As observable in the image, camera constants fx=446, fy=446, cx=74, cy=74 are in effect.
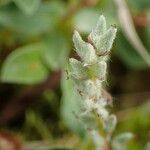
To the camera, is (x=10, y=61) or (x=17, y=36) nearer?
(x=10, y=61)

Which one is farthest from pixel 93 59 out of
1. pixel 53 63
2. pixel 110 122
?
pixel 53 63

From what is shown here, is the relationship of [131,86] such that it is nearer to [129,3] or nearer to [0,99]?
[129,3]

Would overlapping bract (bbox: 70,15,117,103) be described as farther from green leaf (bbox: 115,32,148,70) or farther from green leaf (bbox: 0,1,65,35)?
green leaf (bbox: 115,32,148,70)

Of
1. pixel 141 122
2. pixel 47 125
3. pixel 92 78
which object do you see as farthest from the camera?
pixel 47 125

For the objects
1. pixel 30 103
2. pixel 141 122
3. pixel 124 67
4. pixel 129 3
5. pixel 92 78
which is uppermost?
pixel 129 3

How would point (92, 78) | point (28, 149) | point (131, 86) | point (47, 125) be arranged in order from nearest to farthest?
1. point (92, 78)
2. point (28, 149)
3. point (47, 125)
4. point (131, 86)

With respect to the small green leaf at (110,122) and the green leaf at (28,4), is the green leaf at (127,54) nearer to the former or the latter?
the green leaf at (28,4)

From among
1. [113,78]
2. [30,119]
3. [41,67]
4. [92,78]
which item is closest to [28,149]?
[30,119]

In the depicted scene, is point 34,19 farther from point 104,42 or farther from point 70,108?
point 104,42
